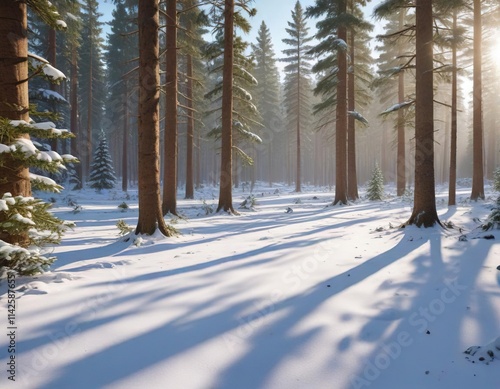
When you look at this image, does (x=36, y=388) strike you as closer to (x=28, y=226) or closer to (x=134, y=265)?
(x=28, y=226)

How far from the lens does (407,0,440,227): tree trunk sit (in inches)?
279

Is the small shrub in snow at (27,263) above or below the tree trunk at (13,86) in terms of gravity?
below

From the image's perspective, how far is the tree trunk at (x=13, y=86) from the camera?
12.3 feet

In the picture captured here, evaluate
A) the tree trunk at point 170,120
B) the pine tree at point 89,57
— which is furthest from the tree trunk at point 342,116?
the pine tree at point 89,57

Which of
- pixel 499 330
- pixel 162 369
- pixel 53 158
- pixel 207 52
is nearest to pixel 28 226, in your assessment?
pixel 53 158

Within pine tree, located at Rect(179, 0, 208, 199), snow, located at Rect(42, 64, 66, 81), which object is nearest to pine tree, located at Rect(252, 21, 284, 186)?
pine tree, located at Rect(179, 0, 208, 199)

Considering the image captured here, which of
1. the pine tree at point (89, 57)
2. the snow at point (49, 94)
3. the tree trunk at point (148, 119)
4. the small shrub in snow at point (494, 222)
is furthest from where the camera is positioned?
the pine tree at point (89, 57)

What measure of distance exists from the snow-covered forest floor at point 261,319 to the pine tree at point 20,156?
450 mm

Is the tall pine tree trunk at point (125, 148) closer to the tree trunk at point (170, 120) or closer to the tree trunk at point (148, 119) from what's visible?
the tree trunk at point (170, 120)

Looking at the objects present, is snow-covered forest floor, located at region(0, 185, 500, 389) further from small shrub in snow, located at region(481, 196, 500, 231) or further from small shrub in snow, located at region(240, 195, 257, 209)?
small shrub in snow, located at region(240, 195, 257, 209)

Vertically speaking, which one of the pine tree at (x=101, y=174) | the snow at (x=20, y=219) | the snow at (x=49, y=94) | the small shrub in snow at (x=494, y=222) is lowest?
the small shrub in snow at (x=494, y=222)

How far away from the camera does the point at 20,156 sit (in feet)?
11.7

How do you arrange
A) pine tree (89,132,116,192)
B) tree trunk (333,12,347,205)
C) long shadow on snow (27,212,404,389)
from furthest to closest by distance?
pine tree (89,132,116,192)
tree trunk (333,12,347,205)
long shadow on snow (27,212,404,389)

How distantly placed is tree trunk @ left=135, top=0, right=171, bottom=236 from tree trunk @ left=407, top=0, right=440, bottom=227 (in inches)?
249
